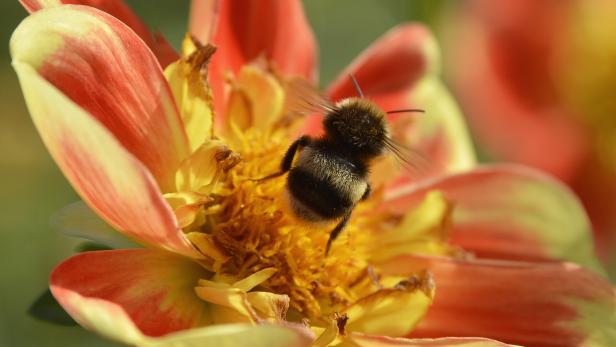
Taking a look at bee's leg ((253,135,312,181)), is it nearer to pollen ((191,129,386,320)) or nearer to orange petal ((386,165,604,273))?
pollen ((191,129,386,320))

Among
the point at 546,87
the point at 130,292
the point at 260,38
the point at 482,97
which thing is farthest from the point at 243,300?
the point at 546,87

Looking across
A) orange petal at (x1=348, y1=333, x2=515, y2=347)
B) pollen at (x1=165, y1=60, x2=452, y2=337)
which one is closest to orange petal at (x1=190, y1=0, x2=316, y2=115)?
pollen at (x1=165, y1=60, x2=452, y2=337)

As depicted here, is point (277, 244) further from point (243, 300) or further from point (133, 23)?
point (133, 23)

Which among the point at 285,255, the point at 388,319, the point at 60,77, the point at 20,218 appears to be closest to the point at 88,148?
the point at 60,77

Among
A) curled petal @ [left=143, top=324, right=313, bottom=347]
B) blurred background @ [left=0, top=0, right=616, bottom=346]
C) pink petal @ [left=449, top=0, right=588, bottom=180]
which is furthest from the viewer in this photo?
pink petal @ [left=449, top=0, right=588, bottom=180]

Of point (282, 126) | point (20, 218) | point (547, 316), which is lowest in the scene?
point (20, 218)

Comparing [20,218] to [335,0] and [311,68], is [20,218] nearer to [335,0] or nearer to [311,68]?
[311,68]
